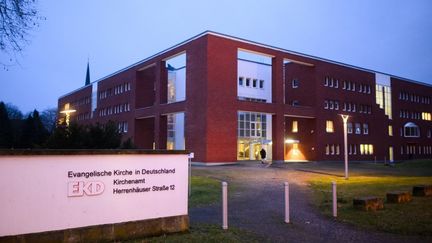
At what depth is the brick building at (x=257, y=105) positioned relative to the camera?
4303 cm

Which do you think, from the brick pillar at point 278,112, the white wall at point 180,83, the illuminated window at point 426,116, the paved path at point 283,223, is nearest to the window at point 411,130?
the illuminated window at point 426,116

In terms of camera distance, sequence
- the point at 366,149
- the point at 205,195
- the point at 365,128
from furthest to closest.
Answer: the point at 365,128, the point at 366,149, the point at 205,195

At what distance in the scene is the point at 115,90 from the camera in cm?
6575

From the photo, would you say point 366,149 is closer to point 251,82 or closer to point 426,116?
point 251,82

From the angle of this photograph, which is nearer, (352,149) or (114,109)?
(352,149)

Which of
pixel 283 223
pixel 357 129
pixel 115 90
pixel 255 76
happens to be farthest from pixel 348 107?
pixel 283 223

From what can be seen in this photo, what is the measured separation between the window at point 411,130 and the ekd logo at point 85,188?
229 ft

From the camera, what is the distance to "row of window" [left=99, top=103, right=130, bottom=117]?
202ft

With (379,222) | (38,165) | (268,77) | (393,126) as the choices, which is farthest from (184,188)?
(393,126)

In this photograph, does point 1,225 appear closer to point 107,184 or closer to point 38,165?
point 38,165

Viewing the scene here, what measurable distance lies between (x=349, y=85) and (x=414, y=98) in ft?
70.0

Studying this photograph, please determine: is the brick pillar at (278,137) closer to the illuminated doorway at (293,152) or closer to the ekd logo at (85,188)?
the illuminated doorway at (293,152)

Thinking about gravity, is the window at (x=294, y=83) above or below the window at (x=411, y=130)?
above

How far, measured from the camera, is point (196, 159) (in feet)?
140
